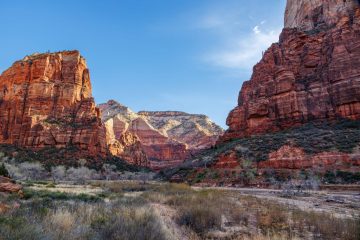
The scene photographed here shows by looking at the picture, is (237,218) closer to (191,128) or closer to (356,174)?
(356,174)

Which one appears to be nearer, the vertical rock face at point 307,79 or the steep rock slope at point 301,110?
the steep rock slope at point 301,110

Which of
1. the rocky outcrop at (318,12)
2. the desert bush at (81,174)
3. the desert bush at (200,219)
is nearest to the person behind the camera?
the desert bush at (200,219)

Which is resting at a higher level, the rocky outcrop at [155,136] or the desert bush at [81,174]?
the rocky outcrop at [155,136]

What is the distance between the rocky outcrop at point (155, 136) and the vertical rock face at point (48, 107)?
30.8 metres

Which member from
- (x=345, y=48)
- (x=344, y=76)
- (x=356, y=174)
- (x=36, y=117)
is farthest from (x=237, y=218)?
(x=36, y=117)

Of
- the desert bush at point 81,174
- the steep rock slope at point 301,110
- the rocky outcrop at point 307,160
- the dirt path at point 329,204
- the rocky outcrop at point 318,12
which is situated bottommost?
the dirt path at point 329,204

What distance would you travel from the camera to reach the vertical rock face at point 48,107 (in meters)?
72.6

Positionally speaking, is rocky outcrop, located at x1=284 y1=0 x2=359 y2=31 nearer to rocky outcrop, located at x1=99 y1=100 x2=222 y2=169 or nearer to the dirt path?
the dirt path

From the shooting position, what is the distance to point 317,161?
36.4 m

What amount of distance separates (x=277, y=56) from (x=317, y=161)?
41401mm

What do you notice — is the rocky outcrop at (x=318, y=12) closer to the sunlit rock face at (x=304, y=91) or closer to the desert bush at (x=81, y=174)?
the sunlit rock face at (x=304, y=91)

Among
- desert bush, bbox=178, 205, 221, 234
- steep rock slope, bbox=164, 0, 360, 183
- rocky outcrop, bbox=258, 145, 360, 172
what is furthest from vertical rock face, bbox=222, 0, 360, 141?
desert bush, bbox=178, 205, 221, 234

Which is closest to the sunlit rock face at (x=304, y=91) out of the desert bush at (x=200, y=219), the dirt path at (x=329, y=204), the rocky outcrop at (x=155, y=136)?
the dirt path at (x=329, y=204)

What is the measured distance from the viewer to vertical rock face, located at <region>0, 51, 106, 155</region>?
7262cm
